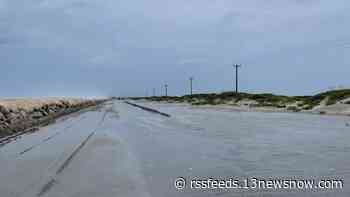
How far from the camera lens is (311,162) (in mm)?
12820

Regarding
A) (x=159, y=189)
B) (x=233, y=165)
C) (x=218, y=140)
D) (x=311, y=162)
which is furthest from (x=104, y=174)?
(x=218, y=140)

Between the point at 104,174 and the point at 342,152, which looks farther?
the point at 342,152

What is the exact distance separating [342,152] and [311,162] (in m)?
2.45

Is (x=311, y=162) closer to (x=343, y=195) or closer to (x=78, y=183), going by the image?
(x=343, y=195)

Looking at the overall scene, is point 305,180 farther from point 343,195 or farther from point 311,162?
point 311,162

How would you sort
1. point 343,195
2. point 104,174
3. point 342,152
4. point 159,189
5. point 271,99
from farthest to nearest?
point 271,99
point 342,152
point 104,174
point 159,189
point 343,195

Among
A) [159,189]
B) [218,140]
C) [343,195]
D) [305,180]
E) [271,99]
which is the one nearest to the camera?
[343,195]

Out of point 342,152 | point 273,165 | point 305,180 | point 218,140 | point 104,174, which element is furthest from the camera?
point 218,140

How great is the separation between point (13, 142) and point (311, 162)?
1340 centimetres

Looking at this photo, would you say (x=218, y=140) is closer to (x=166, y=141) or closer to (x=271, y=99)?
(x=166, y=141)

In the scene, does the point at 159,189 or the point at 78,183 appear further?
the point at 78,183

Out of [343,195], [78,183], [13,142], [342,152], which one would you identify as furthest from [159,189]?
[13,142]

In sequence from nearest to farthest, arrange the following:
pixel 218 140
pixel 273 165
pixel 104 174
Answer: pixel 104 174
pixel 273 165
pixel 218 140

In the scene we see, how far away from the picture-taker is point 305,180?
1018cm
